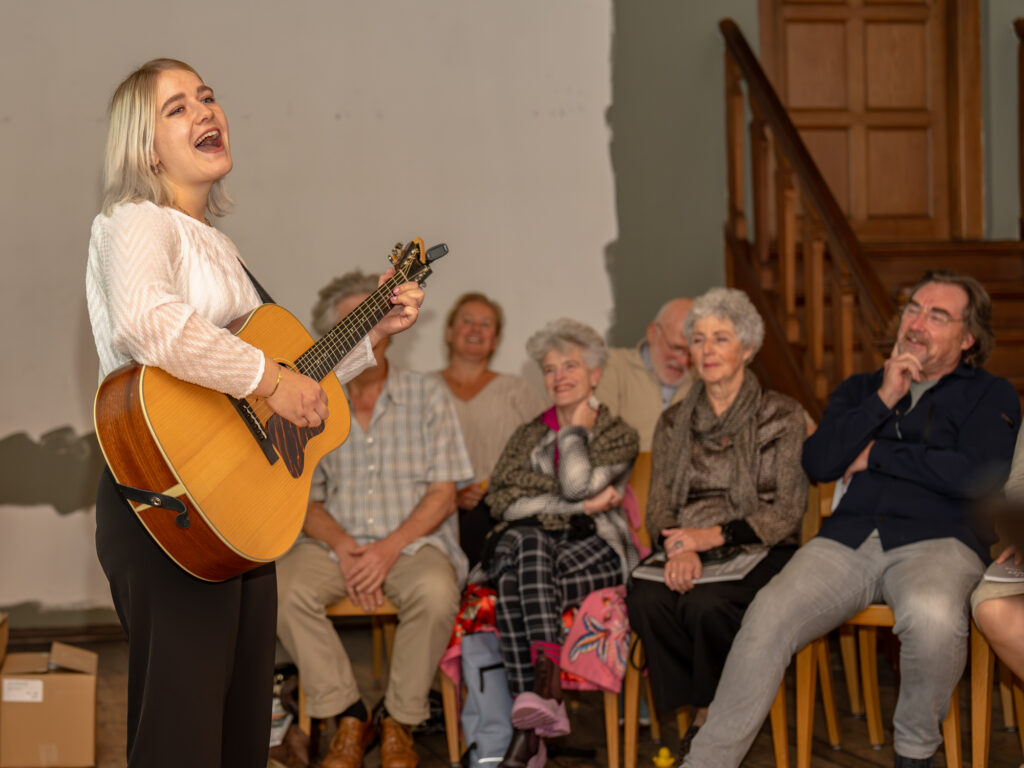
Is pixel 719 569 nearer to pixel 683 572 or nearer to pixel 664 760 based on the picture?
pixel 683 572

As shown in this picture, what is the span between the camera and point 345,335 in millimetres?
1795

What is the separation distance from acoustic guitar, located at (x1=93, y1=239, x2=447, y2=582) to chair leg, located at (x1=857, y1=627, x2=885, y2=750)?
1895 millimetres

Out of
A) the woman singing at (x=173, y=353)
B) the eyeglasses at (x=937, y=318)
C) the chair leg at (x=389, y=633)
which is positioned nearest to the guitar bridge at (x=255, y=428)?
the woman singing at (x=173, y=353)

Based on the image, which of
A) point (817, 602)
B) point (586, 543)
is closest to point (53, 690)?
point (586, 543)

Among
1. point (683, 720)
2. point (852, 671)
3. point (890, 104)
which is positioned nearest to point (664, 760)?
point (683, 720)

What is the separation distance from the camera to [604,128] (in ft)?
14.7

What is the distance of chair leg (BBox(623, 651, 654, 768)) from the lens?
2723mm

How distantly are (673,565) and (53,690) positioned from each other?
174 centimetres

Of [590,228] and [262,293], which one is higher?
[590,228]

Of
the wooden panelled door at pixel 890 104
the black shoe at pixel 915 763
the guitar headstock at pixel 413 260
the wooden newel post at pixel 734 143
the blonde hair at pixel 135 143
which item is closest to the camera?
the blonde hair at pixel 135 143

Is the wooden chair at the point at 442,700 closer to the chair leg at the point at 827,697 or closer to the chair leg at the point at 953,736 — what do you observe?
the chair leg at the point at 827,697

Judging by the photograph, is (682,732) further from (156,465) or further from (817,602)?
(156,465)

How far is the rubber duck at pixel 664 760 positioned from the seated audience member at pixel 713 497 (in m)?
0.13

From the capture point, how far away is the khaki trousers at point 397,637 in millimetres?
2822
